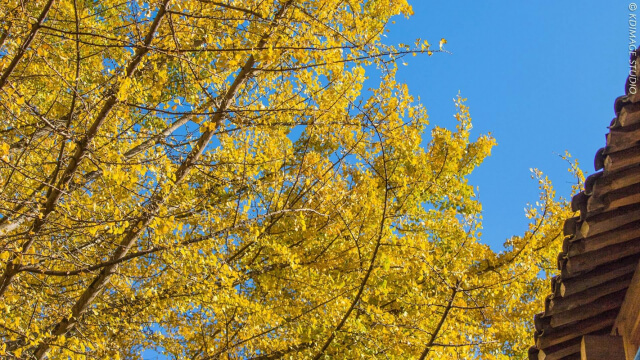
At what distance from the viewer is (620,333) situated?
250 cm

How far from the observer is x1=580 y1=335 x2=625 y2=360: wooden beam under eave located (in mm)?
2496

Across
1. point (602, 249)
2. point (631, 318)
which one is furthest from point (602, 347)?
point (602, 249)

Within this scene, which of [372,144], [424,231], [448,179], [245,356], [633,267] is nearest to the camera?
[633,267]

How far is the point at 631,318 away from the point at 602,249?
1.12 ft

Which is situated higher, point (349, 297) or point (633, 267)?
point (349, 297)

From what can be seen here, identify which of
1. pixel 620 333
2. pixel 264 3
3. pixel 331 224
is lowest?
pixel 620 333

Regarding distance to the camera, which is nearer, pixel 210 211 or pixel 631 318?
pixel 631 318

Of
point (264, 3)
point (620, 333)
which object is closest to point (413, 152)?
point (264, 3)

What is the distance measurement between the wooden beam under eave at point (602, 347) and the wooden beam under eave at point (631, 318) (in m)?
0.06

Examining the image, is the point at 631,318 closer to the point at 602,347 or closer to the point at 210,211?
the point at 602,347

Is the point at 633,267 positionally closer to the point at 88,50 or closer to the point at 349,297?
the point at 349,297

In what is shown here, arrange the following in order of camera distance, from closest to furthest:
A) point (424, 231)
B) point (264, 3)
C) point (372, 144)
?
point (264, 3) < point (372, 144) < point (424, 231)

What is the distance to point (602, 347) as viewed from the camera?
2.54 metres

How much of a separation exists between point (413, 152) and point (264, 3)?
5.02 m
